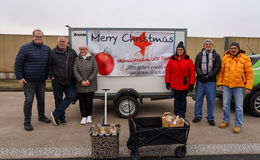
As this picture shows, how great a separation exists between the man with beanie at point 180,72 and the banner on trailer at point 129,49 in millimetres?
397

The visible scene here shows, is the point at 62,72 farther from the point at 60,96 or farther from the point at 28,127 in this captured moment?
the point at 28,127

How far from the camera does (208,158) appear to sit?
10.9 ft

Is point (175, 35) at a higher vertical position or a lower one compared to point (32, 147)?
higher

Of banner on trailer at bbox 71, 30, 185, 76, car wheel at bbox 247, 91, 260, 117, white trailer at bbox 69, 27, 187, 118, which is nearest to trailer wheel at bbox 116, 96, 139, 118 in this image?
white trailer at bbox 69, 27, 187, 118

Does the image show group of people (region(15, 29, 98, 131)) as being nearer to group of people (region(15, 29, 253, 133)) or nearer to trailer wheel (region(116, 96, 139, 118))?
group of people (region(15, 29, 253, 133))

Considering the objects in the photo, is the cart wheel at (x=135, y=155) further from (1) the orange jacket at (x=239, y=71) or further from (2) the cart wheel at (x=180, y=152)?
(1) the orange jacket at (x=239, y=71)

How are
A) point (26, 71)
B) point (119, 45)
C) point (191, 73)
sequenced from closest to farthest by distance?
point (26, 71) < point (191, 73) < point (119, 45)

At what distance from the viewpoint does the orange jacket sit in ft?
13.6

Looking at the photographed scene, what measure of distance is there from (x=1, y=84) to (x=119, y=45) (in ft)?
23.4

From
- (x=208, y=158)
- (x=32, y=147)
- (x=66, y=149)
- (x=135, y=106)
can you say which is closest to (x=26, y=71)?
(x=32, y=147)

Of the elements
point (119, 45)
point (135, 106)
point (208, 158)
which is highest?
point (119, 45)

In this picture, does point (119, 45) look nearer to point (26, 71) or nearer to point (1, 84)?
point (26, 71)

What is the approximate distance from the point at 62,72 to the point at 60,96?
0.61 m

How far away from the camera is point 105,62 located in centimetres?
502
